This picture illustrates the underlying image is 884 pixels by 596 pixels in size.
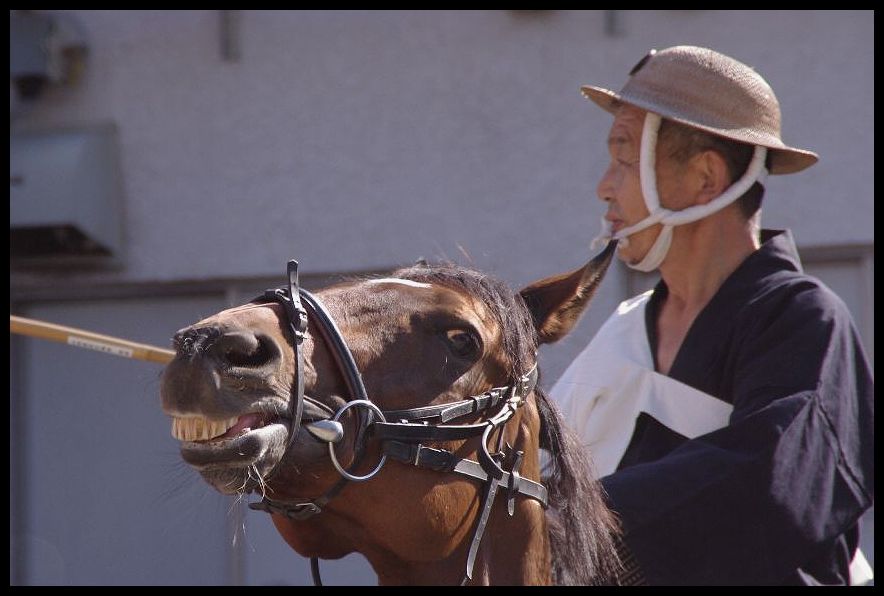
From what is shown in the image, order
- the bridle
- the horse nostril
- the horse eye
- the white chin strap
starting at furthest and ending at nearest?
1. the white chin strap
2. the horse eye
3. the bridle
4. the horse nostril

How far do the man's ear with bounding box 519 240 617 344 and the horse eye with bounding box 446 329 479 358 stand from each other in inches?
12.1

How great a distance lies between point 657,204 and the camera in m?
2.96

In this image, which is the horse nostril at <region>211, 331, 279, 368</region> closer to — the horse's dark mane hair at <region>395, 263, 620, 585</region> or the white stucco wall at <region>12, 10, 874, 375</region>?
the horse's dark mane hair at <region>395, 263, 620, 585</region>

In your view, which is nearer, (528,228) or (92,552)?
(528,228)

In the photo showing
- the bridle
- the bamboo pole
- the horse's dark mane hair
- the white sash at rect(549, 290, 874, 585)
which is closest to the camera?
the bridle

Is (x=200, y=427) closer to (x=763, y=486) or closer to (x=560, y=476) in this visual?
(x=560, y=476)

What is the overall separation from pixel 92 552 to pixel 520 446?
5035mm

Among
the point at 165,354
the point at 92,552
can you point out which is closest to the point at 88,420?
the point at 92,552

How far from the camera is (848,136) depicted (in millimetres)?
6055

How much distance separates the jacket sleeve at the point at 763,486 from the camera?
93.3 inches

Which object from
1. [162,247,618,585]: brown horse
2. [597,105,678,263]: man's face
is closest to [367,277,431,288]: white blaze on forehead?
[162,247,618,585]: brown horse

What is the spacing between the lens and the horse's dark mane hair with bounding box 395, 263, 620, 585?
2324 mm

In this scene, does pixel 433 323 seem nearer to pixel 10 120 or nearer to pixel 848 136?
pixel 848 136

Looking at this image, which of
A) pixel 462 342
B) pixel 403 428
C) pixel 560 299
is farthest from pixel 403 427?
pixel 560 299
